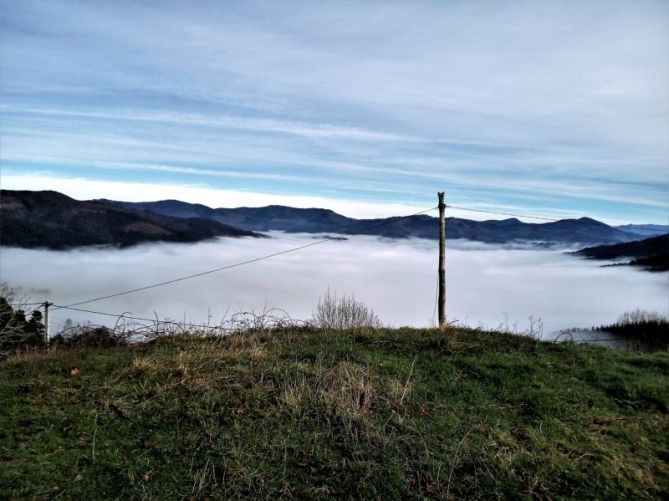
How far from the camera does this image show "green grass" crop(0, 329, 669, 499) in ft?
18.7

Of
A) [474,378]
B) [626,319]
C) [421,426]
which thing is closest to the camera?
[421,426]

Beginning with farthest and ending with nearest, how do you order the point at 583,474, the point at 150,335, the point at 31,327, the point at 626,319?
the point at 626,319
the point at 31,327
the point at 150,335
the point at 583,474

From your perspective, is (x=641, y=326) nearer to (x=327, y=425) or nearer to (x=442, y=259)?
(x=442, y=259)

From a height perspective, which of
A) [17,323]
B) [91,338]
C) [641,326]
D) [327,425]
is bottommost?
[641,326]

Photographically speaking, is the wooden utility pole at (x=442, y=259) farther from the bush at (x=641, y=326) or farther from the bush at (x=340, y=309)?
the bush at (x=641, y=326)

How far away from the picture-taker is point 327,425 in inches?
275

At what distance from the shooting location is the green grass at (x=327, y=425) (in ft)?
18.7

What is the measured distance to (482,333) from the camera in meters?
12.7

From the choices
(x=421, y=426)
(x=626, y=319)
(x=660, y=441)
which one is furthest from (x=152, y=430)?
(x=626, y=319)

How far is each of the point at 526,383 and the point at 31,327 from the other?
26.7 metres

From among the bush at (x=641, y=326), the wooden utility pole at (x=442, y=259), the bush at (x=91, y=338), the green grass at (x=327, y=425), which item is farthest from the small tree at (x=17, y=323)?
the bush at (x=641, y=326)

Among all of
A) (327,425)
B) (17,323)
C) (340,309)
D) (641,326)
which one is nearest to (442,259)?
(327,425)

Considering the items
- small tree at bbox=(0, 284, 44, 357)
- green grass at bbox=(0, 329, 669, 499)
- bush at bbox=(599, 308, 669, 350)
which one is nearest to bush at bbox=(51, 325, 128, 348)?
green grass at bbox=(0, 329, 669, 499)

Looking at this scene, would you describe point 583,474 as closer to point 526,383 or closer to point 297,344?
point 526,383
